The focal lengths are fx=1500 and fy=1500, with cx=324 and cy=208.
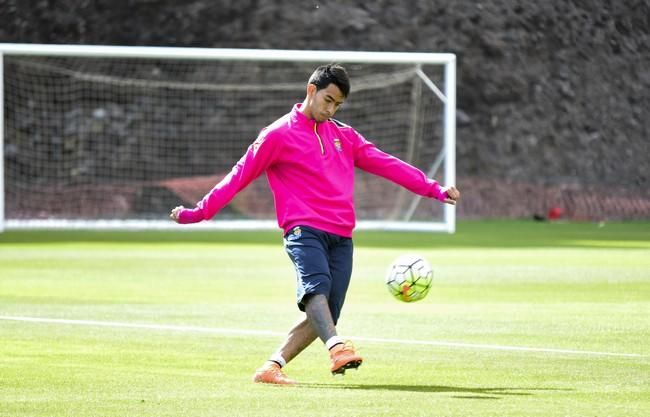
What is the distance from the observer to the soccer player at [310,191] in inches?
322

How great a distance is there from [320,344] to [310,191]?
2.29 metres

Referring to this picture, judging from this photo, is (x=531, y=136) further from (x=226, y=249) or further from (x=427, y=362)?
(x=427, y=362)

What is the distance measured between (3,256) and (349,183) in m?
12.1

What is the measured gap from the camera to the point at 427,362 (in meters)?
9.05

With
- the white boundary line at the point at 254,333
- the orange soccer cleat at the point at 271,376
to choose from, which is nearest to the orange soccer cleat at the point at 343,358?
the orange soccer cleat at the point at 271,376

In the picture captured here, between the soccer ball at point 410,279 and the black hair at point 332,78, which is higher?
the black hair at point 332,78

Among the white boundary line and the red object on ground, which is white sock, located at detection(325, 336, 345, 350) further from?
the red object on ground

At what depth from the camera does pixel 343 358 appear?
302 inches

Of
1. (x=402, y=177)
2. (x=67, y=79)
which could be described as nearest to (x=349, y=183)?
(x=402, y=177)

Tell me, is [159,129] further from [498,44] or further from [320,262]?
[320,262]

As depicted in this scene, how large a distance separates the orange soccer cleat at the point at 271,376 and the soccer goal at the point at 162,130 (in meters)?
22.1

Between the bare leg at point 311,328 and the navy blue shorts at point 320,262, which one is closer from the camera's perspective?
the bare leg at point 311,328

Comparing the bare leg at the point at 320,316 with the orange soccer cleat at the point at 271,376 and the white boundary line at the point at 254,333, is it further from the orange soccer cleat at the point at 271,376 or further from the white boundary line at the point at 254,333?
the white boundary line at the point at 254,333

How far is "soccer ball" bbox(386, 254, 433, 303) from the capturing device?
9023 mm
